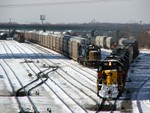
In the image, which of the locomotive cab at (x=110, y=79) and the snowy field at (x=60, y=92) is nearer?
the snowy field at (x=60, y=92)

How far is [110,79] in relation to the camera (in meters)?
23.5

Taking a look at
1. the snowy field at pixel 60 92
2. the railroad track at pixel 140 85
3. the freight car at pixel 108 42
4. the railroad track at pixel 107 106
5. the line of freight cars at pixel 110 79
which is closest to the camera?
the railroad track at pixel 107 106

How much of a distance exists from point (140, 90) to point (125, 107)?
270 inches

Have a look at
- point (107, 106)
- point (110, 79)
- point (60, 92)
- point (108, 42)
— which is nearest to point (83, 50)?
point (60, 92)

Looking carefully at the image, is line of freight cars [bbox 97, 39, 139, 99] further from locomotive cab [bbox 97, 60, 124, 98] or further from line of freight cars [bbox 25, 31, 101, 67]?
line of freight cars [bbox 25, 31, 101, 67]

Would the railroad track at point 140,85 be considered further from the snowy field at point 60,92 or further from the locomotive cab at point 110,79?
the locomotive cab at point 110,79

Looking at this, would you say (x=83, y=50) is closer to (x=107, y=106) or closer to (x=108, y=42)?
(x=107, y=106)

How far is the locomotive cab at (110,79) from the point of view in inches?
914

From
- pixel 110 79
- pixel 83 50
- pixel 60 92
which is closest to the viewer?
pixel 110 79

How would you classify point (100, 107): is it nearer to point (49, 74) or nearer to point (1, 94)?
point (1, 94)

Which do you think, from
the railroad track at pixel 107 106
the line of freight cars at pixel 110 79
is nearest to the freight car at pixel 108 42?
the line of freight cars at pixel 110 79

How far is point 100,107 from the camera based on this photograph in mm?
21484

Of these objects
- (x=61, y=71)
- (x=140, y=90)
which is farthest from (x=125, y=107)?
(x=61, y=71)

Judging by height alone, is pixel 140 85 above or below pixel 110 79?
below
